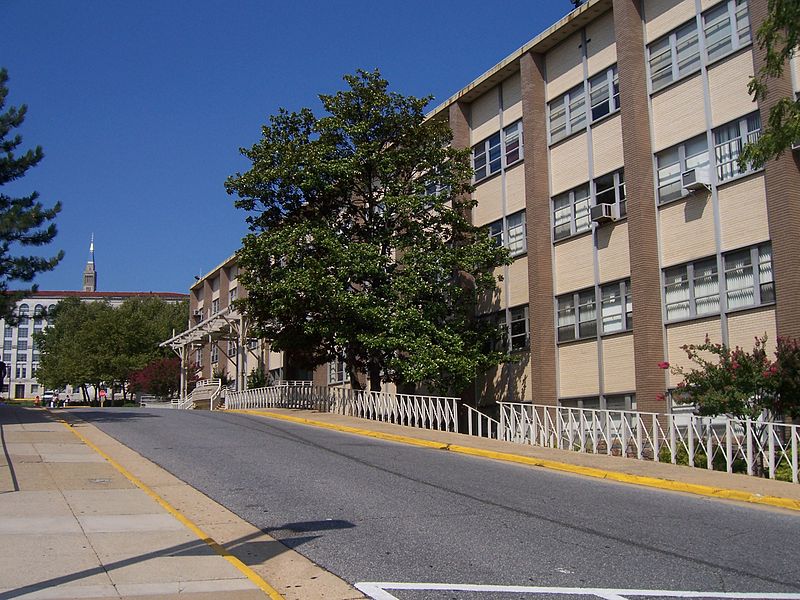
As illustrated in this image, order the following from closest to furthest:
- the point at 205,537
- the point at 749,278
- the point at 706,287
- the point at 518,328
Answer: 1. the point at 205,537
2. the point at 749,278
3. the point at 706,287
4. the point at 518,328

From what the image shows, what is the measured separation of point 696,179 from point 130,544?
715 inches

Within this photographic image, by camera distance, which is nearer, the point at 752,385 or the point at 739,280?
the point at 752,385

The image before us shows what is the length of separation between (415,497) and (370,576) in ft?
13.4

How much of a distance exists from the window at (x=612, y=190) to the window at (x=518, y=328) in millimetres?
4672

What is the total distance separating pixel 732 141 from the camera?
21516 millimetres

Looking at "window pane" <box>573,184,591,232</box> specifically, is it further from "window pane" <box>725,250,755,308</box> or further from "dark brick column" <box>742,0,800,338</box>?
"dark brick column" <box>742,0,800,338</box>

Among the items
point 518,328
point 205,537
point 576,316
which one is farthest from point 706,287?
point 205,537

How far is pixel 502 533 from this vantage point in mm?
9367

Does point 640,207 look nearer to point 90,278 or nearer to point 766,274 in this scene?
point 766,274

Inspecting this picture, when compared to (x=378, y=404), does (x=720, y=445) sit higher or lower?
lower

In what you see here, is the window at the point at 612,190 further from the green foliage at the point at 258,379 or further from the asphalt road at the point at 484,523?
the green foliage at the point at 258,379

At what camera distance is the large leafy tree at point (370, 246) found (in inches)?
1024

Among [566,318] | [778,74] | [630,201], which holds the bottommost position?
[566,318]

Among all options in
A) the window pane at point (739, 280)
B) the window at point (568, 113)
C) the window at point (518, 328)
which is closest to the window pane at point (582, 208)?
the window at point (568, 113)
